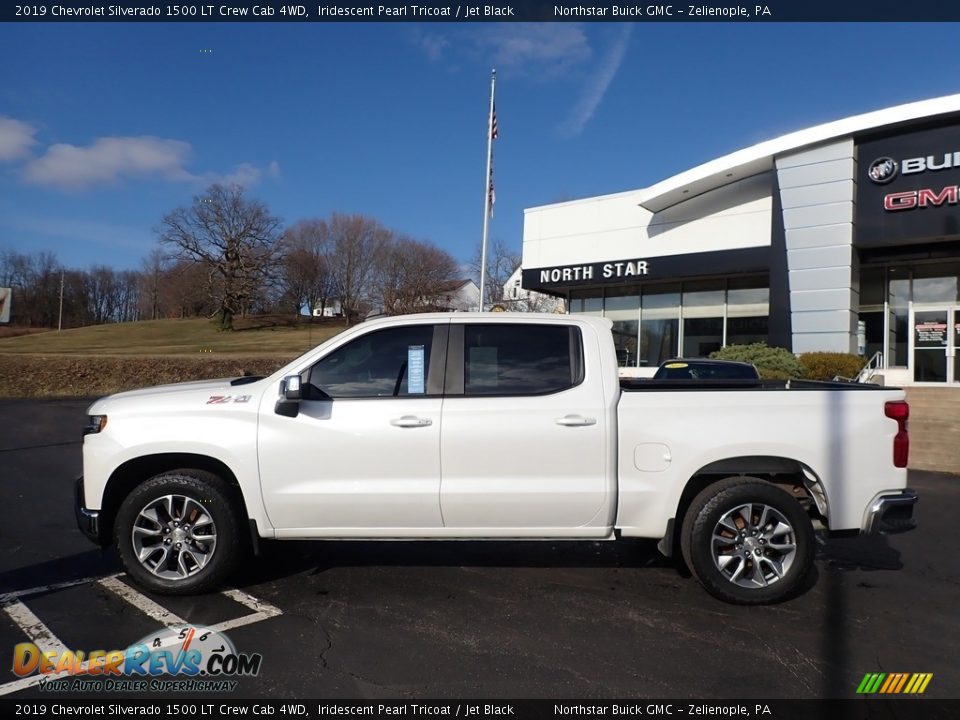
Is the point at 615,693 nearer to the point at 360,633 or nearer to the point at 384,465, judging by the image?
the point at 360,633

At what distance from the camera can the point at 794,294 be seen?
20.0 meters

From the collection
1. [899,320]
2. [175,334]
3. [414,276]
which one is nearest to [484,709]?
[899,320]

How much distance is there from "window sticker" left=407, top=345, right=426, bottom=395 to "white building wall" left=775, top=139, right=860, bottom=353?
17834 millimetres

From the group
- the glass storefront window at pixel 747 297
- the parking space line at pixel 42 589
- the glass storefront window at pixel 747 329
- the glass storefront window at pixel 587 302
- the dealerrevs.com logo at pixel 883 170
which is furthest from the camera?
the glass storefront window at pixel 587 302

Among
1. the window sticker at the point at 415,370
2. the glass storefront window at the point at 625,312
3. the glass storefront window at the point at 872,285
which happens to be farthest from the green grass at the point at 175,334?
the window sticker at the point at 415,370

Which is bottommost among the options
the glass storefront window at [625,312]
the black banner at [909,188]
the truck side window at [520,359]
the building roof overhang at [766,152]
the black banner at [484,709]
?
the black banner at [484,709]

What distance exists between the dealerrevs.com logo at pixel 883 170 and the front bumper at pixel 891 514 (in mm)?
17465

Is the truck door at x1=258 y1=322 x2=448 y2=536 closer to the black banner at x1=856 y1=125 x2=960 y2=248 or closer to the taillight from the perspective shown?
the taillight

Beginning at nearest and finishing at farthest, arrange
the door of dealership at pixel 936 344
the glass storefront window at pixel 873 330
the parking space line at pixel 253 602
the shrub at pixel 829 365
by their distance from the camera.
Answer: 1. the parking space line at pixel 253 602
2. the shrub at pixel 829 365
3. the door of dealership at pixel 936 344
4. the glass storefront window at pixel 873 330

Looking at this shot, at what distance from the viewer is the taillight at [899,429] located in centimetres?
445

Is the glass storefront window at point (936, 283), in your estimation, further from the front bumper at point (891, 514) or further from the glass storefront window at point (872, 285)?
the front bumper at point (891, 514)

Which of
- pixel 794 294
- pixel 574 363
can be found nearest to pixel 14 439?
pixel 574 363

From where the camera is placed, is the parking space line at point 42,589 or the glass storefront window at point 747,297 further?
the glass storefront window at point 747,297

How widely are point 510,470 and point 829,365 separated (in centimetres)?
1605
